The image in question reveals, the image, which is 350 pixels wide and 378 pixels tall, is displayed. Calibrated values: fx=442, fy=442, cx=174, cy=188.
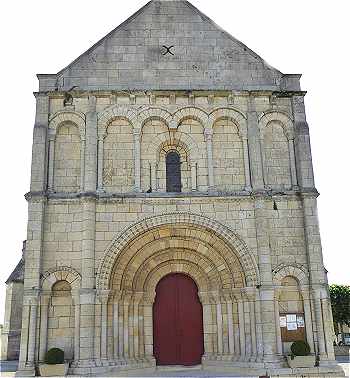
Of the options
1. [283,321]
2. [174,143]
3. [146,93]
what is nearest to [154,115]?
[146,93]

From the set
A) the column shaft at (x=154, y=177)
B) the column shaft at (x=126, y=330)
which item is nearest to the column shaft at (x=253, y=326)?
the column shaft at (x=126, y=330)

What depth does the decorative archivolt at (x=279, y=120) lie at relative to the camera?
587 inches

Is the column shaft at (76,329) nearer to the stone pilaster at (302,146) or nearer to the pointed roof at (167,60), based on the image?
the pointed roof at (167,60)

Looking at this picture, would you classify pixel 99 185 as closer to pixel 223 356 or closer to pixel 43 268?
pixel 43 268

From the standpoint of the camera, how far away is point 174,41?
15.8 m

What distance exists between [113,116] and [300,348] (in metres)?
9.17

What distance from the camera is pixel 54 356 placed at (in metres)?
12.1

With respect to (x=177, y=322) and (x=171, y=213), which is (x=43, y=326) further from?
(x=171, y=213)

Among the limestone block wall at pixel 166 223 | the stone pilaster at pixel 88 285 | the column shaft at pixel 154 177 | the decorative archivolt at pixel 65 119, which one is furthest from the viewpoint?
the decorative archivolt at pixel 65 119

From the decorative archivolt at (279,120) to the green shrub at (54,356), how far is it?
9.33 m

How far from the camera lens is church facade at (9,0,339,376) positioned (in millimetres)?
12938

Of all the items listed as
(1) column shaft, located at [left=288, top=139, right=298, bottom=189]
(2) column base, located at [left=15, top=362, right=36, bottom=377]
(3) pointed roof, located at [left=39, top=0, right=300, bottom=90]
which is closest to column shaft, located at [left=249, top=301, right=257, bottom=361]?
(1) column shaft, located at [left=288, top=139, right=298, bottom=189]

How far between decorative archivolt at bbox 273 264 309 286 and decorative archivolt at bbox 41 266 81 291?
5.93m

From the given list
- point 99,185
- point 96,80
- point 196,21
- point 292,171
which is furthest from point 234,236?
point 196,21
